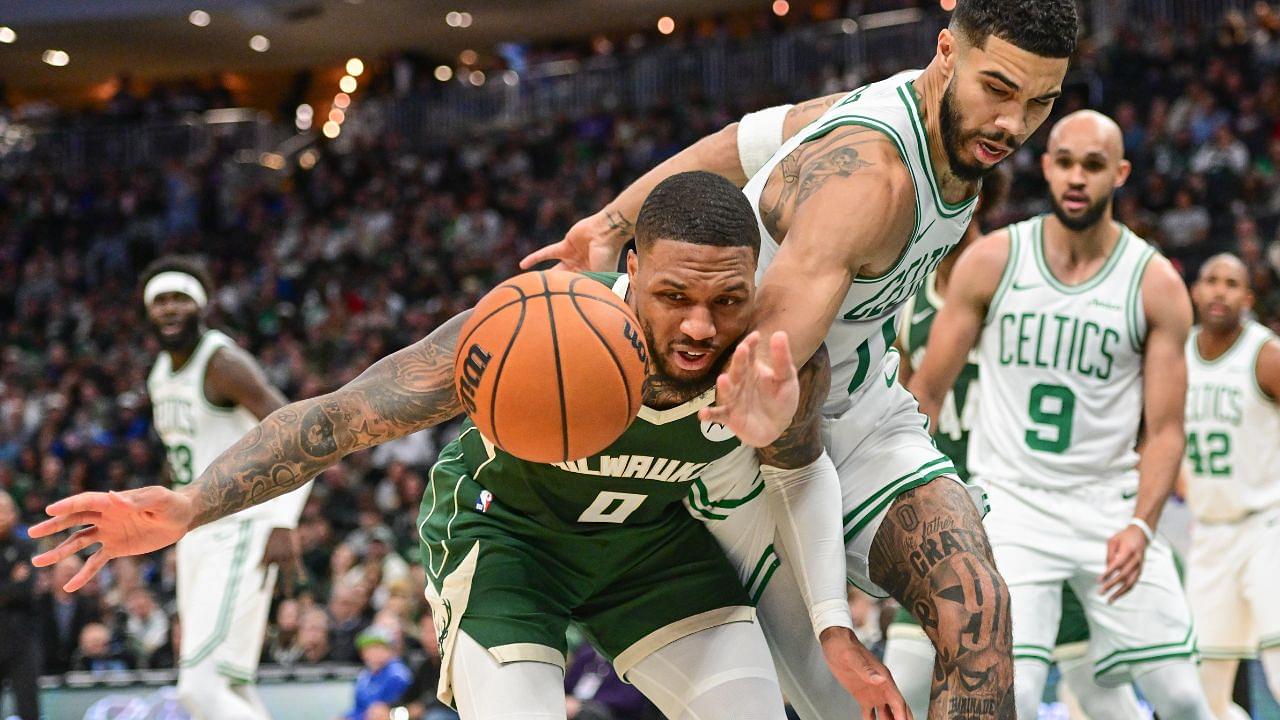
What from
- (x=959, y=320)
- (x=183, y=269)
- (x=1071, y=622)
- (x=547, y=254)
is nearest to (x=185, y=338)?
(x=183, y=269)

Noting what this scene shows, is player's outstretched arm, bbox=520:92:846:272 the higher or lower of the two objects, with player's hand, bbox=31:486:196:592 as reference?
higher

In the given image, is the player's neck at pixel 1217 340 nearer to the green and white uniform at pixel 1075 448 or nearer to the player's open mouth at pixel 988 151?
the green and white uniform at pixel 1075 448

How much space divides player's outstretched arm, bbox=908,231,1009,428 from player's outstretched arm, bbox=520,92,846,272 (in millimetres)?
1423

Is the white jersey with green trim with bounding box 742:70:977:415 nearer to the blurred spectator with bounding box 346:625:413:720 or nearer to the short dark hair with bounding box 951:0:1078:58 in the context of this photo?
the short dark hair with bounding box 951:0:1078:58

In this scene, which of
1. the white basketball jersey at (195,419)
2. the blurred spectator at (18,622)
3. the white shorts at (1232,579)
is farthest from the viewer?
the blurred spectator at (18,622)

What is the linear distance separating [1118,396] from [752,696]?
236 cm

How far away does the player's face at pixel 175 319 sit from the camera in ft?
23.9

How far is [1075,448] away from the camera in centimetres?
541

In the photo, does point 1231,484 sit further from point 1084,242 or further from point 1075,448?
point 1084,242

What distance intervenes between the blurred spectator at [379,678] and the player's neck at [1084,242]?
4921 millimetres

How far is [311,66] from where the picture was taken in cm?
2744

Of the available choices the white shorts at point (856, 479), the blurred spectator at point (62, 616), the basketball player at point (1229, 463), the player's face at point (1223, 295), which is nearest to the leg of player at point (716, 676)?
the white shorts at point (856, 479)

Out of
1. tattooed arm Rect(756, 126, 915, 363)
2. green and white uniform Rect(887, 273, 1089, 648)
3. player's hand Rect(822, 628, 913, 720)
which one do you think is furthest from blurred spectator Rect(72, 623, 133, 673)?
tattooed arm Rect(756, 126, 915, 363)

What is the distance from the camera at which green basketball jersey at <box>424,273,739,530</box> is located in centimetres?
353
